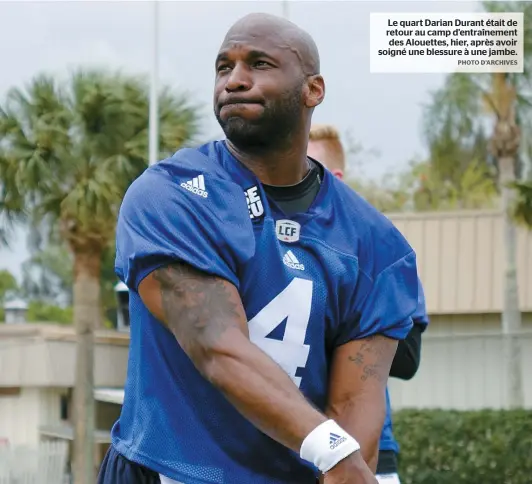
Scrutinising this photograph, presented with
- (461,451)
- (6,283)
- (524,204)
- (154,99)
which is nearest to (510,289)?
(524,204)

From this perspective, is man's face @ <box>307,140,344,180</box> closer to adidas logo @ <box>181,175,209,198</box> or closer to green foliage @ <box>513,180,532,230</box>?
adidas logo @ <box>181,175,209,198</box>

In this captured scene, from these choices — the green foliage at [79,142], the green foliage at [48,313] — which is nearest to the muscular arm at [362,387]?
the green foliage at [79,142]

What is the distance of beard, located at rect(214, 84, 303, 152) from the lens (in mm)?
2703

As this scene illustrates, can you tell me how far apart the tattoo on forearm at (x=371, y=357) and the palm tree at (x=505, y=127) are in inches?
554

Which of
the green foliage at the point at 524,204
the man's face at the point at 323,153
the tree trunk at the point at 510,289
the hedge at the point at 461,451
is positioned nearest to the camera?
the man's face at the point at 323,153

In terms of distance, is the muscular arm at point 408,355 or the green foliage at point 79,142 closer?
the muscular arm at point 408,355

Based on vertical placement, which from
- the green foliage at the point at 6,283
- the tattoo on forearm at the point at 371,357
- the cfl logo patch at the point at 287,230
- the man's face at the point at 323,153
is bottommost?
the green foliage at the point at 6,283

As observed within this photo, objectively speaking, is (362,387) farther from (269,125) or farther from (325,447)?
(269,125)

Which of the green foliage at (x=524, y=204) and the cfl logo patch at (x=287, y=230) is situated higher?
the cfl logo patch at (x=287, y=230)

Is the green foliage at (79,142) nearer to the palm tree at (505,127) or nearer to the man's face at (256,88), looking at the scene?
the palm tree at (505,127)

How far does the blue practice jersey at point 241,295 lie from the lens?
8.38ft

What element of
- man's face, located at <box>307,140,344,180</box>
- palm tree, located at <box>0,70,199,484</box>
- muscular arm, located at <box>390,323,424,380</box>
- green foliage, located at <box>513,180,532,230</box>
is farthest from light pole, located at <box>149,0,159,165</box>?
muscular arm, located at <box>390,323,424,380</box>

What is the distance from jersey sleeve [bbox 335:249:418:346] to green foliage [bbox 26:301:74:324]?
16.5m

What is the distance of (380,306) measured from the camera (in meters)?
2.80
